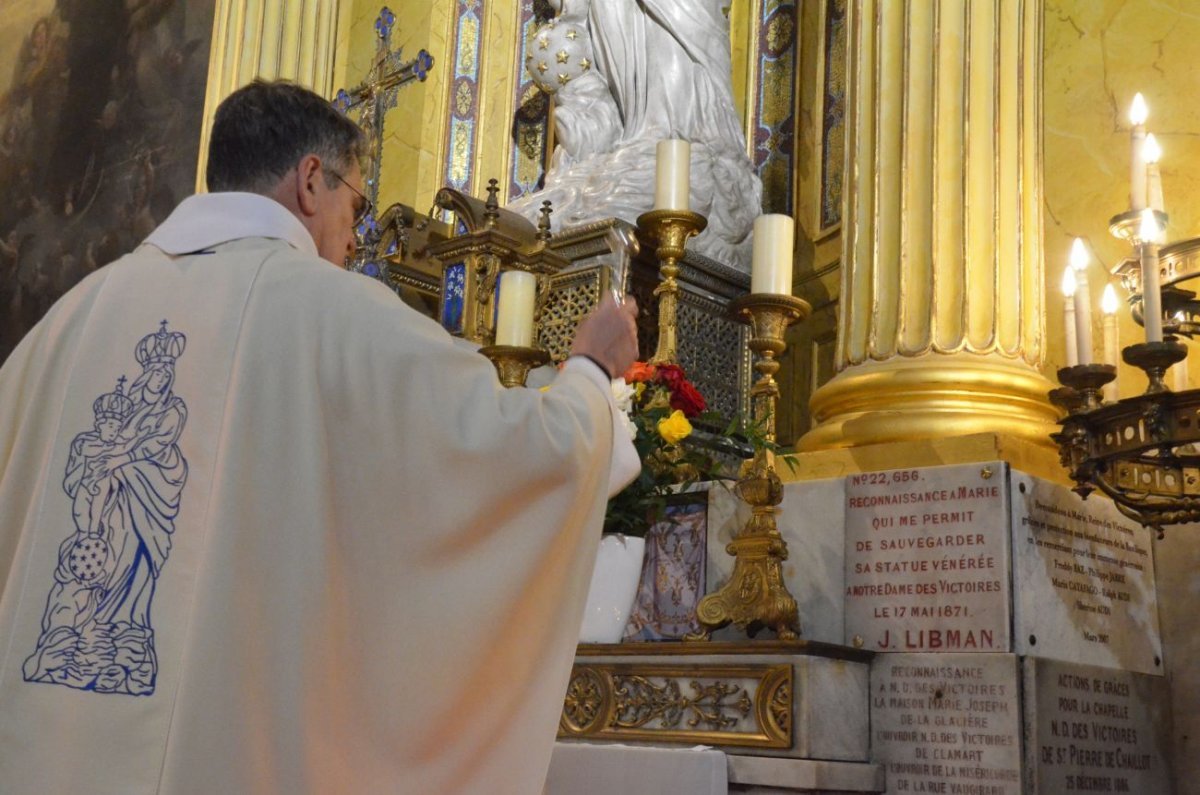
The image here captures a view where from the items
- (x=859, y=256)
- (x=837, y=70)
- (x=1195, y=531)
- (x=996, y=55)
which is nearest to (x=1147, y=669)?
(x=1195, y=531)

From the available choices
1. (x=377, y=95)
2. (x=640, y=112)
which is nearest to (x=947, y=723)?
(x=640, y=112)

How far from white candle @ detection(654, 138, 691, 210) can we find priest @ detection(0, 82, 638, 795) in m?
2.06

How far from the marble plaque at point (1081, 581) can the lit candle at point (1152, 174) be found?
A: 74 centimetres

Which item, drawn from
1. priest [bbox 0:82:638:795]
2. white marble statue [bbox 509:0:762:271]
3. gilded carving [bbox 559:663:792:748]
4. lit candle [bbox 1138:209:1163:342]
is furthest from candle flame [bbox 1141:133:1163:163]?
white marble statue [bbox 509:0:762:271]

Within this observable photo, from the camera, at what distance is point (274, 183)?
7.20ft

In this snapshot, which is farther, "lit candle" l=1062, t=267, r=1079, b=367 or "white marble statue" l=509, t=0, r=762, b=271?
"white marble statue" l=509, t=0, r=762, b=271

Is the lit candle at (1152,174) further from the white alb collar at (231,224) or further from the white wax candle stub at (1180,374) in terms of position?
the white alb collar at (231,224)

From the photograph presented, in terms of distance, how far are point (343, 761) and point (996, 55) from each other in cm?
298

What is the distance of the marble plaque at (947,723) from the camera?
2.87 meters

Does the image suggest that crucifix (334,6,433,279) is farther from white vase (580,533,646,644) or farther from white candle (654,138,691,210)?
white vase (580,533,646,644)

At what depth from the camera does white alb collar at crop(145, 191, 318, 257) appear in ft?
7.02

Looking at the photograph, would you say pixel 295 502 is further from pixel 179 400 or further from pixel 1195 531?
pixel 1195 531

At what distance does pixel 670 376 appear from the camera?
3.74 m

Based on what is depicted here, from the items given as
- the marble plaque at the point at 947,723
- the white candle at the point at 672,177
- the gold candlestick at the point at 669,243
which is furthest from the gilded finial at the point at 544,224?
the marble plaque at the point at 947,723
